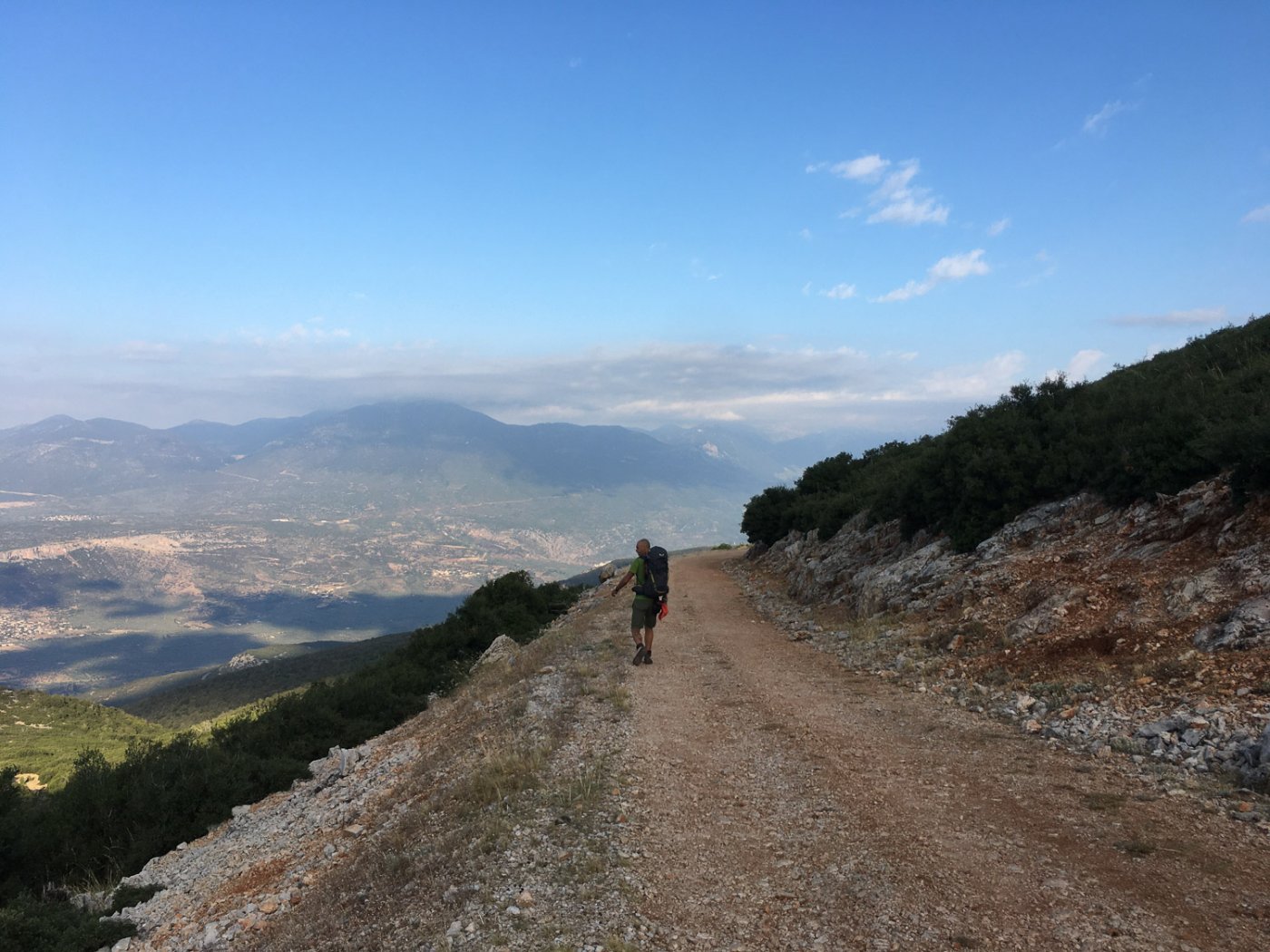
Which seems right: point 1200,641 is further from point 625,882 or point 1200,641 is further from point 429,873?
point 429,873

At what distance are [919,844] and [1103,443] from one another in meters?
13.5

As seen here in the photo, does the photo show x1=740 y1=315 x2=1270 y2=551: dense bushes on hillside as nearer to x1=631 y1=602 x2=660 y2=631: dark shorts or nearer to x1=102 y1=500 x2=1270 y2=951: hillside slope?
x1=102 y1=500 x2=1270 y2=951: hillside slope

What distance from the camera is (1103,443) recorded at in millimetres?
15523

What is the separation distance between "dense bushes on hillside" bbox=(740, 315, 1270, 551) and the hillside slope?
115 cm

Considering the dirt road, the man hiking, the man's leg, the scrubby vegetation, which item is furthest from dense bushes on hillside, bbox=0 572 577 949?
the scrubby vegetation

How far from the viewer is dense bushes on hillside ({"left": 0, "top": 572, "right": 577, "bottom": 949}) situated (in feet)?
38.7

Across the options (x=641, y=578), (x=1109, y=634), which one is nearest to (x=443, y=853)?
(x=641, y=578)

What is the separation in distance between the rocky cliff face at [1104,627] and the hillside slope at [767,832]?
0.09m

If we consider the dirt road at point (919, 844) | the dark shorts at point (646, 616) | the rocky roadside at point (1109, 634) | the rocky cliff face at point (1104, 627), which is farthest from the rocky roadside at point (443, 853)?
the rocky cliff face at point (1104, 627)

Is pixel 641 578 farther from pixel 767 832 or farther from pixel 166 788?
pixel 166 788

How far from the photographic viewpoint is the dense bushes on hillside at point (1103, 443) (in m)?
12.9

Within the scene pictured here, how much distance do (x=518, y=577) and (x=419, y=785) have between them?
23.3m

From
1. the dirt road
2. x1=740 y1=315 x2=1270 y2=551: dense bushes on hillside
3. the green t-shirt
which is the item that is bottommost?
the dirt road

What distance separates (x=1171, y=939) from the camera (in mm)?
4348
